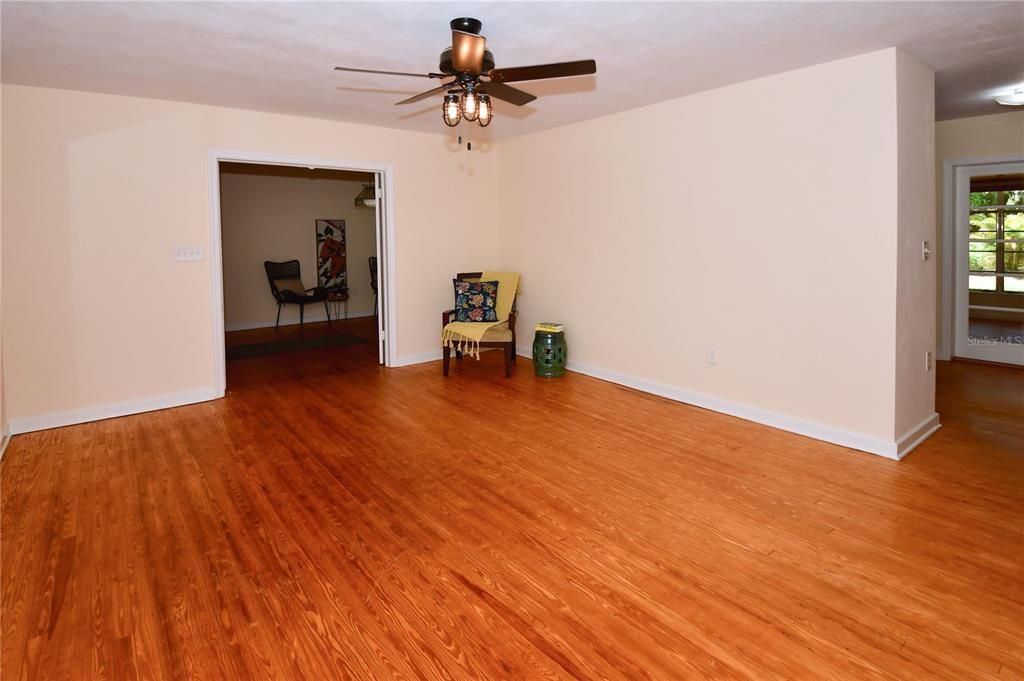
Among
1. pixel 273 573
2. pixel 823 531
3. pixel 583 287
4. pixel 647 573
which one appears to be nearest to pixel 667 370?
pixel 583 287

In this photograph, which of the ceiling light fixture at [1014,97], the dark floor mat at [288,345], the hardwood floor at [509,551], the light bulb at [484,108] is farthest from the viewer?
the dark floor mat at [288,345]

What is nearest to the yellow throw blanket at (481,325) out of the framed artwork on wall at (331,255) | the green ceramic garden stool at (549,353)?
the green ceramic garden stool at (549,353)

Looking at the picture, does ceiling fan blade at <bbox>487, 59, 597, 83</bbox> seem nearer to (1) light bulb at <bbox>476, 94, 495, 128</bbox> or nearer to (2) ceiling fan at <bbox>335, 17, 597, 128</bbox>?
(2) ceiling fan at <bbox>335, 17, 597, 128</bbox>

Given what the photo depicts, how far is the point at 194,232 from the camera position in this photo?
479 centimetres

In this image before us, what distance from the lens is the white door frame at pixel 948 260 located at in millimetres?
5715

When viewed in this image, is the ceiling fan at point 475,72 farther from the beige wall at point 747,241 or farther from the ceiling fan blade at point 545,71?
the beige wall at point 747,241

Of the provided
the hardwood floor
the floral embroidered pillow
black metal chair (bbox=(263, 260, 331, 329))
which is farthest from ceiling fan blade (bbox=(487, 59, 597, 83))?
black metal chair (bbox=(263, 260, 331, 329))

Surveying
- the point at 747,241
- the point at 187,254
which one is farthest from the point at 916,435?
the point at 187,254

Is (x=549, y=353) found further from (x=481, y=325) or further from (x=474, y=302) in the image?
(x=474, y=302)

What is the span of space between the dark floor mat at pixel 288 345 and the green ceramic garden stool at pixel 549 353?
9.88 feet

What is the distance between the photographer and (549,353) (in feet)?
18.3

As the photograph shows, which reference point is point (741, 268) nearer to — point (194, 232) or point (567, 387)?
point (567, 387)

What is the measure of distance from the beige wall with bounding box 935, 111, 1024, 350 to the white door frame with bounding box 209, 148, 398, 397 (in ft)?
17.4

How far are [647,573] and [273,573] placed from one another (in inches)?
61.4
